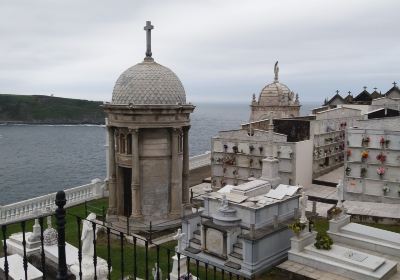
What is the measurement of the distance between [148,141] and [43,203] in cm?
856

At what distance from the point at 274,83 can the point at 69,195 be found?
977 inches

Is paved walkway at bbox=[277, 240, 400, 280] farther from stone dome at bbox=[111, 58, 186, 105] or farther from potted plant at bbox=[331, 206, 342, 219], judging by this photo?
stone dome at bbox=[111, 58, 186, 105]

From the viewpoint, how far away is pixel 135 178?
1892 cm

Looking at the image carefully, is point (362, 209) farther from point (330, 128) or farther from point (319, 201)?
point (330, 128)

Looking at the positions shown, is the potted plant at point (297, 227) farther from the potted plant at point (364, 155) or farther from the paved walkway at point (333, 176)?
the paved walkway at point (333, 176)

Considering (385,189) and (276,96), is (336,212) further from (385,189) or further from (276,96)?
(276,96)

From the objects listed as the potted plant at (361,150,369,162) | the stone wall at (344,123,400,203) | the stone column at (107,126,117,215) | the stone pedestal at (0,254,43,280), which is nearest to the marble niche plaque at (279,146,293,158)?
the stone wall at (344,123,400,203)

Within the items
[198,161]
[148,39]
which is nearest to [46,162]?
[198,161]

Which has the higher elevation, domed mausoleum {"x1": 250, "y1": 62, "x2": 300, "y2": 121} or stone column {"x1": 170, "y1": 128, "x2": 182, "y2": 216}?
domed mausoleum {"x1": 250, "y1": 62, "x2": 300, "y2": 121}

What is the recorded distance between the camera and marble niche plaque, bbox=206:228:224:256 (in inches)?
611

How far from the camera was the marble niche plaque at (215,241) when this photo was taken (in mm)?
15512

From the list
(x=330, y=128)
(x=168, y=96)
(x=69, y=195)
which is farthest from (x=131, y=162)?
(x=330, y=128)

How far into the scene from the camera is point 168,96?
19.1 metres

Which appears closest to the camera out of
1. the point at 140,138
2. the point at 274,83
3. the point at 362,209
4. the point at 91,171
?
the point at 140,138
